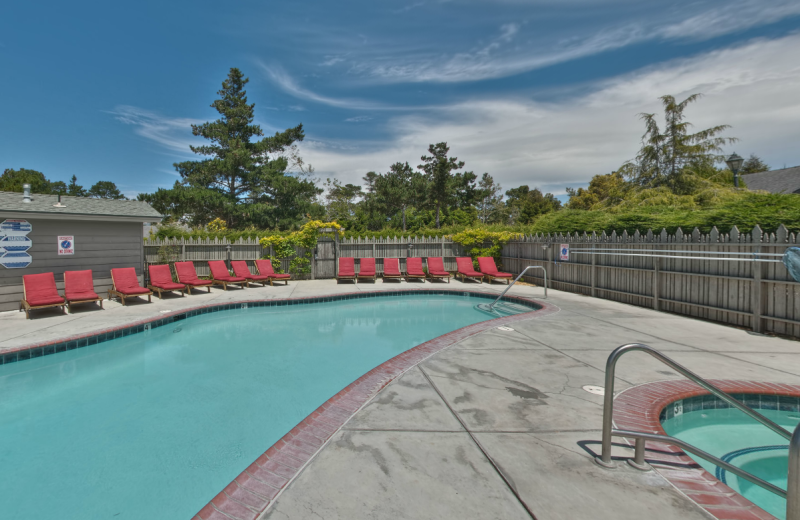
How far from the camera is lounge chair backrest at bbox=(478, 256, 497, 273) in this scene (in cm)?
1419

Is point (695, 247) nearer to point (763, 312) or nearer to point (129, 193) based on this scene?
point (763, 312)

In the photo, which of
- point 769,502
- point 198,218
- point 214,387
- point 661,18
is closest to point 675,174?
point 661,18

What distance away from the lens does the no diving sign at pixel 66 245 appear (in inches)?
376

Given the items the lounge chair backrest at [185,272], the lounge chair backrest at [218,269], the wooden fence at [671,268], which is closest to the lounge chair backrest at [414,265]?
the wooden fence at [671,268]

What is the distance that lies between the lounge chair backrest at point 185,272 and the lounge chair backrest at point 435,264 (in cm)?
829

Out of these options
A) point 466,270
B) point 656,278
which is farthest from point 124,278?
point 656,278

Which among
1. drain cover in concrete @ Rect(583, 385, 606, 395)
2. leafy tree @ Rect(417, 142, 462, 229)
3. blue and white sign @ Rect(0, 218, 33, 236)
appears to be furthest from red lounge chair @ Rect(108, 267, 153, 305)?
leafy tree @ Rect(417, 142, 462, 229)

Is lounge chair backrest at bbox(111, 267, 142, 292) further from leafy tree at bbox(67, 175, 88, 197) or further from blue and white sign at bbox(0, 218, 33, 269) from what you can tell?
leafy tree at bbox(67, 175, 88, 197)

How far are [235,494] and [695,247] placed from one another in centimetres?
902

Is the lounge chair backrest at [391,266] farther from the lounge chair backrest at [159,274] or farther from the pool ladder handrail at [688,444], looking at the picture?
the pool ladder handrail at [688,444]

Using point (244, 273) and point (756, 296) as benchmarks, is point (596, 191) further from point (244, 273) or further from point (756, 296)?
point (244, 273)

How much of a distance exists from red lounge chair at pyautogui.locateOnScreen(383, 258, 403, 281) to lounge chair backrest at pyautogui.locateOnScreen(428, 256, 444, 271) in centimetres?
125

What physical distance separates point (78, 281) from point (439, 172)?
30041 millimetres

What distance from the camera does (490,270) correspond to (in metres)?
14.2
